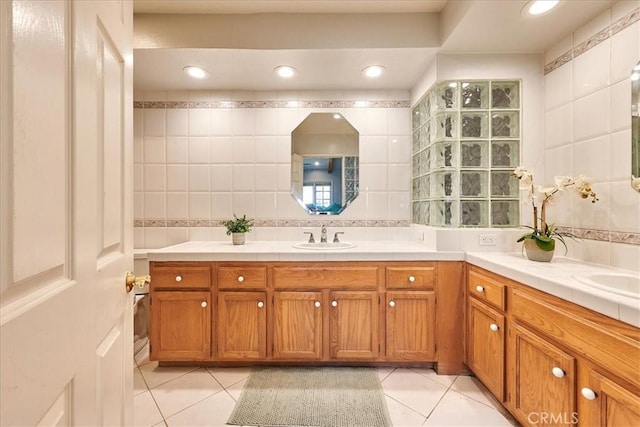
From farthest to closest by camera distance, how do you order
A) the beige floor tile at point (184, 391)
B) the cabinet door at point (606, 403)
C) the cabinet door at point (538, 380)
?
the beige floor tile at point (184, 391) < the cabinet door at point (538, 380) < the cabinet door at point (606, 403)

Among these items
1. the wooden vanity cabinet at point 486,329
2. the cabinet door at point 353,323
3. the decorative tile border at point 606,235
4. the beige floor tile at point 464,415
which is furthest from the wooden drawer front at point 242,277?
the decorative tile border at point 606,235

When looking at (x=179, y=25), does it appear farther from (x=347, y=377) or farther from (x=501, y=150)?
(x=347, y=377)

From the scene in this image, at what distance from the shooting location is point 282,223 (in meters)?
2.50

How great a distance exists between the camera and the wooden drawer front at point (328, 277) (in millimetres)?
1937

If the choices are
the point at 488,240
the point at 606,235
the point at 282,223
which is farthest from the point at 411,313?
the point at 282,223

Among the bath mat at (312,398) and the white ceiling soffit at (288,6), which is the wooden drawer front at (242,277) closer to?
the bath mat at (312,398)

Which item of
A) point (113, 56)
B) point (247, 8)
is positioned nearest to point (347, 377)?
point (113, 56)

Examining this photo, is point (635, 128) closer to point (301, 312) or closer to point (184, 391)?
point (301, 312)

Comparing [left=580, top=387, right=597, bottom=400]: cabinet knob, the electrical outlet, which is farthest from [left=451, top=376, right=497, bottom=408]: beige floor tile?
the electrical outlet

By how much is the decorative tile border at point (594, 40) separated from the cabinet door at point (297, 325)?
6.79 feet

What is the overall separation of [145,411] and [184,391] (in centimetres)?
22

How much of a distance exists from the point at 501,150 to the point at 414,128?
2.28 ft

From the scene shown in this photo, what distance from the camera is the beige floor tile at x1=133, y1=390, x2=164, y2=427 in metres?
1.54

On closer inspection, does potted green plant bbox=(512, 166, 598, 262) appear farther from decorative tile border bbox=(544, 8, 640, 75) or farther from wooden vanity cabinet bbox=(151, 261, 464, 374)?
decorative tile border bbox=(544, 8, 640, 75)
